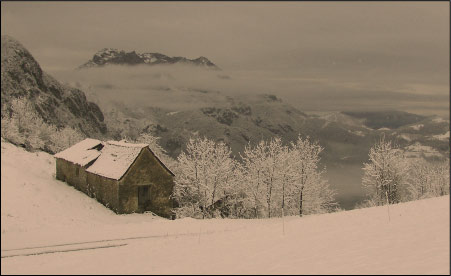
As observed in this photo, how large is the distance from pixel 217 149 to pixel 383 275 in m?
47.9

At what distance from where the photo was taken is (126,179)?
48188 mm

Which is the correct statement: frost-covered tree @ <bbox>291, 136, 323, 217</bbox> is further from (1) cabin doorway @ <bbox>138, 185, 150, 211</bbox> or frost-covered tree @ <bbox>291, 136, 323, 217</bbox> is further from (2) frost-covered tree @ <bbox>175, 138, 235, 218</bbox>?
(1) cabin doorway @ <bbox>138, 185, 150, 211</bbox>

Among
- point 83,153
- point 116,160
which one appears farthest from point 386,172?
point 83,153

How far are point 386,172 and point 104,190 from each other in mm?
44441

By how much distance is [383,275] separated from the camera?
1291cm

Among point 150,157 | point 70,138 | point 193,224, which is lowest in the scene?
point 193,224

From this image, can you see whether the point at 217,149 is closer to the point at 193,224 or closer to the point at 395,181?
the point at 193,224

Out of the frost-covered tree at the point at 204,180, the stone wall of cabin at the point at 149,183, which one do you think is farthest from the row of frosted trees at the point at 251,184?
the stone wall of cabin at the point at 149,183

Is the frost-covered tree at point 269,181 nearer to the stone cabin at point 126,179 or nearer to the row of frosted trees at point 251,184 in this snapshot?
the row of frosted trees at point 251,184

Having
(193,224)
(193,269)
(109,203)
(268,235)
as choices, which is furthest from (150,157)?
(193,269)

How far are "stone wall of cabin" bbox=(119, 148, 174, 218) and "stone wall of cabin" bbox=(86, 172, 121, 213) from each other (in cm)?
82

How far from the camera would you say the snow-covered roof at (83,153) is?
180 feet

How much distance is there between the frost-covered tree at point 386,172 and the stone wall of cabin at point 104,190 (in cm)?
4022

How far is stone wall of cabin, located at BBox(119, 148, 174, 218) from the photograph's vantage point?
47.8 m
